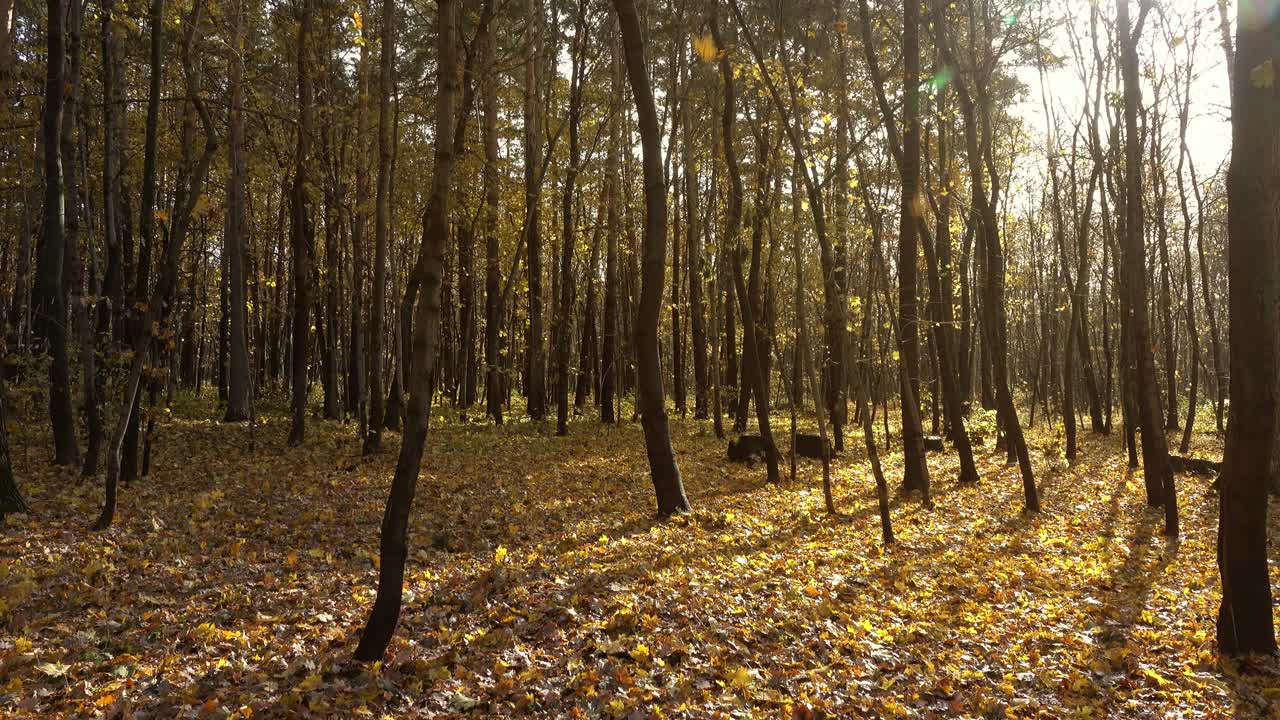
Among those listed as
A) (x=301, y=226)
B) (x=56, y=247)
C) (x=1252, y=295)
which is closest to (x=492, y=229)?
(x=301, y=226)

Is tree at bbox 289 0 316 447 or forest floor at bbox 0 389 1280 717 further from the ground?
tree at bbox 289 0 316 447

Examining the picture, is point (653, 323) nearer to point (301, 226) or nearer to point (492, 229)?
point (301, 226)

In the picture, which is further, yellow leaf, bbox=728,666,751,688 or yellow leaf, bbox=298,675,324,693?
yellow leaf, bbox=728,666,751,688

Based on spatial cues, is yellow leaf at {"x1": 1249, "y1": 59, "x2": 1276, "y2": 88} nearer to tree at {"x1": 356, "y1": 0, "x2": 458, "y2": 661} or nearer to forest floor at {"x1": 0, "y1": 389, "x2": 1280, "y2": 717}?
forest floor at {"x1": 0, "y1": 389, "x2": 1280, "y2": 717}

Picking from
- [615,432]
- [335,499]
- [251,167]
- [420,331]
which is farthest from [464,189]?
[420,331]

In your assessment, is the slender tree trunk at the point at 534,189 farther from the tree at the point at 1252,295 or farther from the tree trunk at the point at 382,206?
the tree at the point at 1252,295

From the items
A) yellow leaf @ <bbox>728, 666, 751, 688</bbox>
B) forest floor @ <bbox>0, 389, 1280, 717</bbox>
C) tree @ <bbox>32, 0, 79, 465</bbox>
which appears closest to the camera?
forest floor @ <bbox>0, 389, 1280, 717</bbox>

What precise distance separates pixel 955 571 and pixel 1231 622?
112 inches

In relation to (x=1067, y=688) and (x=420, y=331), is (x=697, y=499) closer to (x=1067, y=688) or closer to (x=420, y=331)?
(x=1067, y=688)

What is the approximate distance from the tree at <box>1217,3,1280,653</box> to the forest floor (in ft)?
3.62

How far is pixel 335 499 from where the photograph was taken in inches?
406

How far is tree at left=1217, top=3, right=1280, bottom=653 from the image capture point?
5180 mm

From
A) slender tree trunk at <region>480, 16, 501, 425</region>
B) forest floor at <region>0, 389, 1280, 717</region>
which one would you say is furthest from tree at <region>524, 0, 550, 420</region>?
forest floor at <region>0, 389, 1280, 717</region>

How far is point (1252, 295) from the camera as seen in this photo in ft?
17.3
